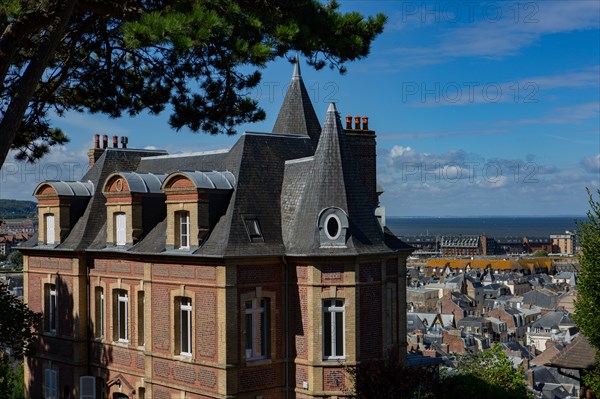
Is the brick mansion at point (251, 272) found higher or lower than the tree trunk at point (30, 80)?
lower

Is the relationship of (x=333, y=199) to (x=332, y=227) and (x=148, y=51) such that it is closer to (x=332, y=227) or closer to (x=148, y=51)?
(x=332, y=227)

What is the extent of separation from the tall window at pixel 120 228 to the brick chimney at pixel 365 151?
8.13 meters

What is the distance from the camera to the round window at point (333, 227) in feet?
73.5

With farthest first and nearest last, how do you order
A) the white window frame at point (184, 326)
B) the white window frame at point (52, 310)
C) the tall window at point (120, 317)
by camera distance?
1. the white window frame at point (52, 310)
2. the tall window at point (120, 317)
3. the white window frame at point (184, 326)

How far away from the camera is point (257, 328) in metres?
22.7

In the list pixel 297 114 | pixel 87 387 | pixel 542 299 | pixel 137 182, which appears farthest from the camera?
pixel 542 299

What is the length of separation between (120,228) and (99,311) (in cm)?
351

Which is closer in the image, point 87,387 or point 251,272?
point 251,272

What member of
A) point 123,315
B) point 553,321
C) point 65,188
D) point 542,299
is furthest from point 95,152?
point 542,299

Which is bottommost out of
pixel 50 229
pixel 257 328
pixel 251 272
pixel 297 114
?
pixel 257 328

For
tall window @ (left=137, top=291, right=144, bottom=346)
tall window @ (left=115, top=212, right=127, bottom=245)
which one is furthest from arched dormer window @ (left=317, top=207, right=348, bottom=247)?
tall window @ (left=115, top=212, right=127, bottom=245)

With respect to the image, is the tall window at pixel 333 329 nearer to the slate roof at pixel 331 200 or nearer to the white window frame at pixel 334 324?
the white window frame at pixel 334 324

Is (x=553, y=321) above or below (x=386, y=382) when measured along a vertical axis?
below

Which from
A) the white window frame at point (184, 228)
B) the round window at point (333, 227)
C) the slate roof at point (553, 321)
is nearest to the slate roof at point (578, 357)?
the round window at point (333, 227)
